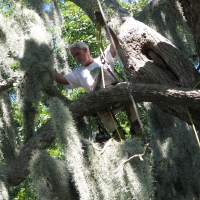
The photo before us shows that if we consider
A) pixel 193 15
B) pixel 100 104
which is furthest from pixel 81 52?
pixel 193 15

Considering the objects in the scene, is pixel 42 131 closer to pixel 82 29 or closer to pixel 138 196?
pixel 138 196

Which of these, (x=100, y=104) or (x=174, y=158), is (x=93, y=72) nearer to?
(x=100, y=104)

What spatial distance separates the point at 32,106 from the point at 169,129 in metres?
2.26

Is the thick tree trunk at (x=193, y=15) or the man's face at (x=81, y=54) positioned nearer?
the thick tree trunk at (x=193, y=15)

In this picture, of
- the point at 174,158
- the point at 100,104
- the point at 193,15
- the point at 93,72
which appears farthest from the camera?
the point at 174,158

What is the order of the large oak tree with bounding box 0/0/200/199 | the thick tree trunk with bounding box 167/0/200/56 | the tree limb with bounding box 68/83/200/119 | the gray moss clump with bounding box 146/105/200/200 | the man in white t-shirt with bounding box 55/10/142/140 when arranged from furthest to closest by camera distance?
the gray moss clump with bounding box 146/105/200/200
the man in white t-shirt with bounding box 55/10/142/140
the thick tree trunk with bounding box 167/0/200/56
the tree limb with bounding box 68/83/200/119
the large oak tree with bounding box 0/0/200/199

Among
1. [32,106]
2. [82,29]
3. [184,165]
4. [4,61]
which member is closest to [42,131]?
[32,106]

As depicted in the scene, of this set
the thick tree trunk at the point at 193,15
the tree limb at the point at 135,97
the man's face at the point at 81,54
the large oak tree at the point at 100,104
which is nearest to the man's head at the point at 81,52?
the man's face at the point at 81,54

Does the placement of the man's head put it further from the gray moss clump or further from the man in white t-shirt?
the gray moss clump

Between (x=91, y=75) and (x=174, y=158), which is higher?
(x=91, y=75)

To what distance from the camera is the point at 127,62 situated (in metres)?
4.07

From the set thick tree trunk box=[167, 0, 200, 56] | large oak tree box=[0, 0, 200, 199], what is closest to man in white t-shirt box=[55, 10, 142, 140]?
large oak tree box=[0, 0, 200, 199]

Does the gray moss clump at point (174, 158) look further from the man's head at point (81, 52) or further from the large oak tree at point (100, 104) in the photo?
the man's head at point (81, 52)

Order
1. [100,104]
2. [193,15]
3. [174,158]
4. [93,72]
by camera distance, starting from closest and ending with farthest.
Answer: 1. [193,15]
2. [100,104]
3. [93,72]
4. [174,158]
